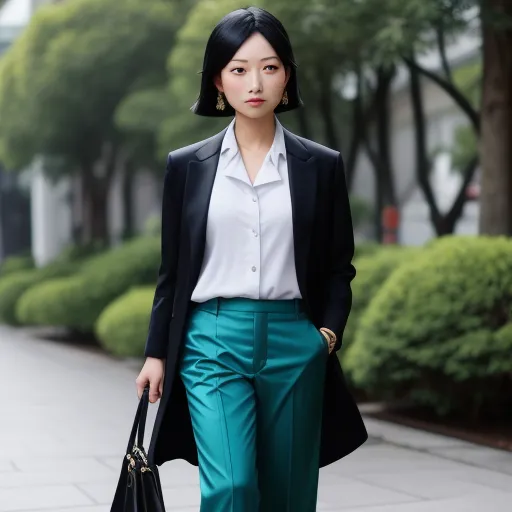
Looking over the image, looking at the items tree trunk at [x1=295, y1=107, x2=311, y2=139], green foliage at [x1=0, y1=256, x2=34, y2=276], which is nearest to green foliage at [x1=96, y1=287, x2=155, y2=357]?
tree trunk at [x1=295, y1=107, x2=311, y2=139]

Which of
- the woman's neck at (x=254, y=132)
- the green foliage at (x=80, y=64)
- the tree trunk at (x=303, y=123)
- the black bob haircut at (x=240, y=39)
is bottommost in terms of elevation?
the woman's neck at (x=254, y=132)

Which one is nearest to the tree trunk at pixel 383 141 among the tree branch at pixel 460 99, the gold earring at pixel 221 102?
the tree branch at pixel 460 99

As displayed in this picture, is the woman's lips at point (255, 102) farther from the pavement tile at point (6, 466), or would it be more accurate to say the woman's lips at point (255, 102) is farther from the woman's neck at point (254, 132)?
the pavement tile at point (6, 466)

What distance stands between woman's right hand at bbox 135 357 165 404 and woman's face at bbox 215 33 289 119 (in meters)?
0.78

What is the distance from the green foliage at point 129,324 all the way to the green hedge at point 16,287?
607 centimetres

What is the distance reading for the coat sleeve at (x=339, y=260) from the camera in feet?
11.5

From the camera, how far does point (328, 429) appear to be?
3607 mm

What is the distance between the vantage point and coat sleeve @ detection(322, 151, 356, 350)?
11.5 feet

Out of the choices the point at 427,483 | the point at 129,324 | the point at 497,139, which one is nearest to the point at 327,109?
the point at 129,324

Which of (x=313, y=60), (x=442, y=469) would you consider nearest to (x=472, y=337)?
(x=442, y=469)

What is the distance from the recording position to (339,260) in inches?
140

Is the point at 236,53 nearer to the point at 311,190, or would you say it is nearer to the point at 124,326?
the point at 311,190

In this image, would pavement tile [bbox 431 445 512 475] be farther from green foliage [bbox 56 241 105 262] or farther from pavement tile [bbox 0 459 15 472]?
green foliage [bbox 56 241 105 262]

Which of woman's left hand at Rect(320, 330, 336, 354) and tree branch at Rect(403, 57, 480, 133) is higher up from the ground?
tree branch at Rect(403, 57, 480, 133)
